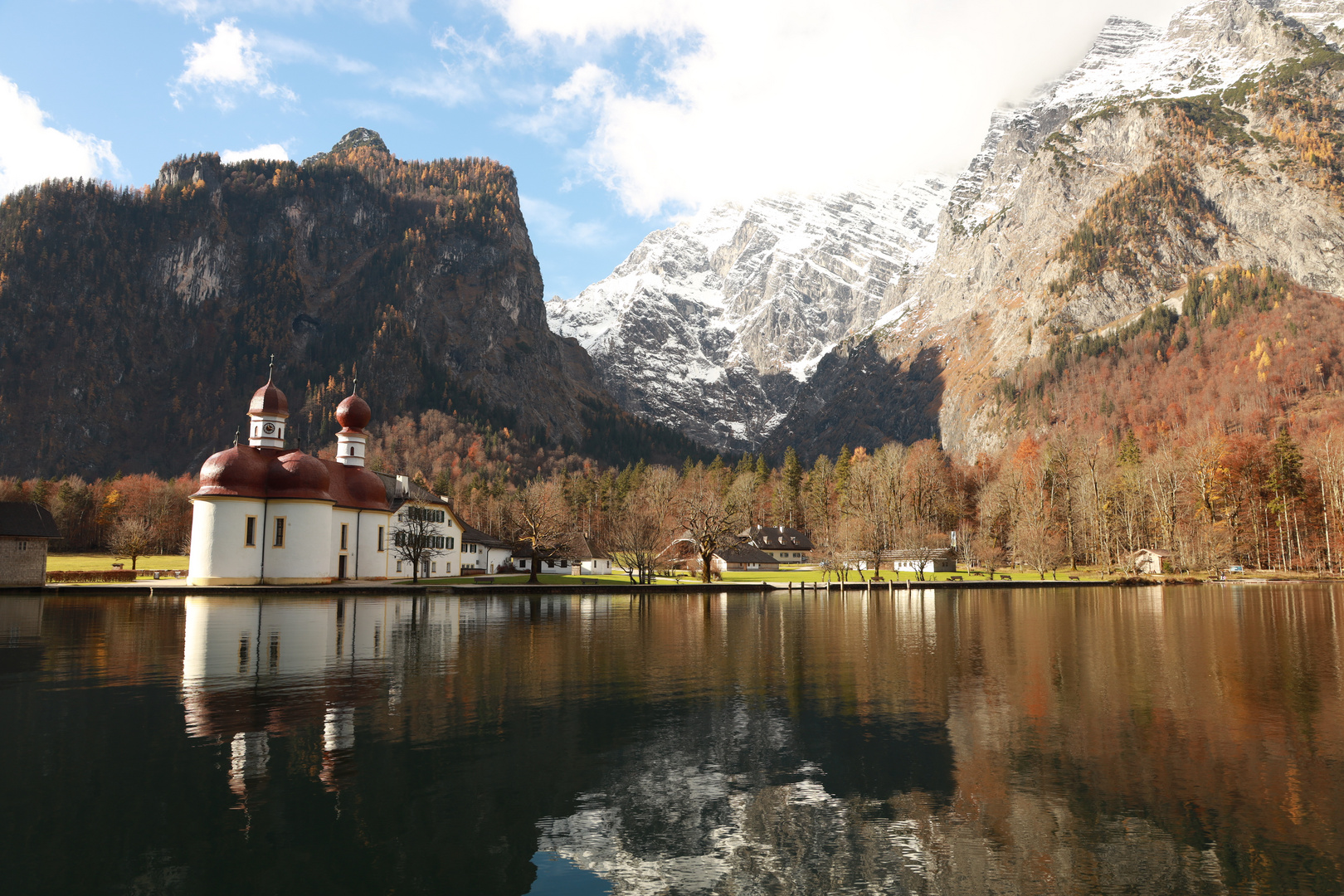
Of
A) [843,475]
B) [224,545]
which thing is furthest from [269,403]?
[843,475]

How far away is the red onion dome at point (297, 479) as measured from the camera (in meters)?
75.8

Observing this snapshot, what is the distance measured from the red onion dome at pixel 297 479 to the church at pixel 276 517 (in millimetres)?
78

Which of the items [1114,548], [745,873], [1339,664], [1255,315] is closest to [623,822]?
[745,873]

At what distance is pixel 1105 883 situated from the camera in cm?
1059

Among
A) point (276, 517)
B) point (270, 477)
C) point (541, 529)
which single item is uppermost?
point (270, 477)

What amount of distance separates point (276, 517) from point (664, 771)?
69.6m

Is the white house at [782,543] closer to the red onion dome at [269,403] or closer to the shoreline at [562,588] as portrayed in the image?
the shoreline at [562,588]

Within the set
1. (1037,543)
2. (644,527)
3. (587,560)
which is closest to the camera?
(644,527)

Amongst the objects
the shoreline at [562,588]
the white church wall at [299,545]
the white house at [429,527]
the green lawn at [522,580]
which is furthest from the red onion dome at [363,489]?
the shoreline at [562,588]

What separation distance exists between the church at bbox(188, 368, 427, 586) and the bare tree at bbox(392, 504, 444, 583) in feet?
8.79

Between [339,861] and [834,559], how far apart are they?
94.3 m

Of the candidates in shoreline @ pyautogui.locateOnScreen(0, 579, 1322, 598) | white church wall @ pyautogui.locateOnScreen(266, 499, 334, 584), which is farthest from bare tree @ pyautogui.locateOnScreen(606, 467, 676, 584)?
white church wall @ pyautogui.locateOnScreen(266, 499, 334, 584)

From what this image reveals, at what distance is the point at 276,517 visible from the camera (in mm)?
75000

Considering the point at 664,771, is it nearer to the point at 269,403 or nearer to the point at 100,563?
the point at 269,403
